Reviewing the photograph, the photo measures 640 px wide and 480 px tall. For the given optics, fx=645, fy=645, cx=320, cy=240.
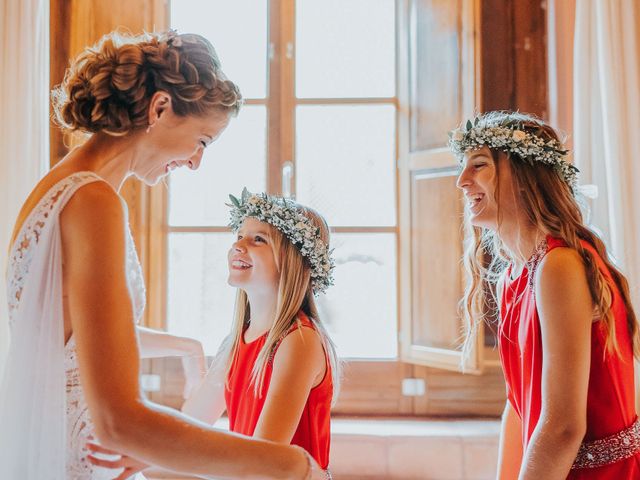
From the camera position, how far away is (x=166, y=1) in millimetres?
3004

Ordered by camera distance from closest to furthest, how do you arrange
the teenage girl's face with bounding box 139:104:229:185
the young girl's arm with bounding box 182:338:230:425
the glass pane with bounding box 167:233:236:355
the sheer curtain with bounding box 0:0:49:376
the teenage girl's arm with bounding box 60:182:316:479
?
the teenage girl's arm with bounding box 60:182:316:479 → the teenage girl's face with bounding box 139:104:229:185 → the young girl's arm with bounding box 182:338:230:425 → the sheer curtain with bounding box 0:0:49:376 → the glass pane with bounding box 167:233:236:355

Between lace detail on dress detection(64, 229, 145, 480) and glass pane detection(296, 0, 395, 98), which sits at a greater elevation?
glass pane detection(296, 0, 395, 98)

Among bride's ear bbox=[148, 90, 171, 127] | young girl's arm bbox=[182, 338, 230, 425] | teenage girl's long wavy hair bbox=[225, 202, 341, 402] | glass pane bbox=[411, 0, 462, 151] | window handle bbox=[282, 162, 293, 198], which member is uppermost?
glass pane bbox=[411, 0, 462, 151]

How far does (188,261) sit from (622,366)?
211 centimetres

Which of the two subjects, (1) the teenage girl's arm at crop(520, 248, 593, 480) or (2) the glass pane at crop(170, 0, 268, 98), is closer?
(1) the teenage girl's arm at crop(520, 248, 593, 480)

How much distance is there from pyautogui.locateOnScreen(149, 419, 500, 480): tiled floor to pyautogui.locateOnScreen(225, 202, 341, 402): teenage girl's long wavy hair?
3.30 feet

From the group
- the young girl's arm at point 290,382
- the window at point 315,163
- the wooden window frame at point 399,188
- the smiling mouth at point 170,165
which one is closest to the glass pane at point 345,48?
the window at point 315,163

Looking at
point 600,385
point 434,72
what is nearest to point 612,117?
point 434,72

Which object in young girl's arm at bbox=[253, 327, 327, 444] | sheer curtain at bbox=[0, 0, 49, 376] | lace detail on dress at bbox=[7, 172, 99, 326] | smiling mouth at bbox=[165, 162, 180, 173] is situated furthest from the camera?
sheer curtain at bbox=[0, 0, 49, 376]

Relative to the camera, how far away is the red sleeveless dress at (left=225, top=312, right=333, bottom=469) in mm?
1530

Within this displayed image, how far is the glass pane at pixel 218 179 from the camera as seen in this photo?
3006mm

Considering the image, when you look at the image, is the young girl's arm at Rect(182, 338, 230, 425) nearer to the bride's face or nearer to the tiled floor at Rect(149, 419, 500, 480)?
the bride's face

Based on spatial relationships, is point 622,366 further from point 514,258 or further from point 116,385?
point 116,385

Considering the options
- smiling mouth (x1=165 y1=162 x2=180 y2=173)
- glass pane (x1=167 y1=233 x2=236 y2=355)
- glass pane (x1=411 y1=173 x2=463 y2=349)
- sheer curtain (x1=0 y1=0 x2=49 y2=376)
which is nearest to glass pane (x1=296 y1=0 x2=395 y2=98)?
glass pane (x1=411 y1=173 x2=463 y2=349)
